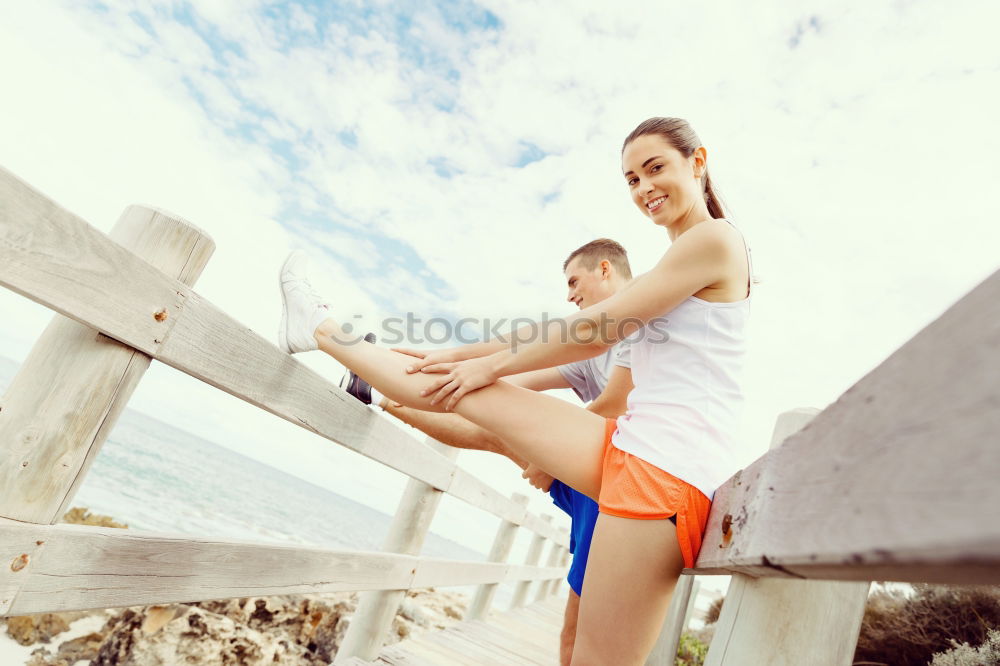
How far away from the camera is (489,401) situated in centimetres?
171

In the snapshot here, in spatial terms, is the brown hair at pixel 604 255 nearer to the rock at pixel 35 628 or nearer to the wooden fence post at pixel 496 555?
the wooden fence post at pixel 496 555

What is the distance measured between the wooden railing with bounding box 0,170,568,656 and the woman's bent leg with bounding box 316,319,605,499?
0.38 m

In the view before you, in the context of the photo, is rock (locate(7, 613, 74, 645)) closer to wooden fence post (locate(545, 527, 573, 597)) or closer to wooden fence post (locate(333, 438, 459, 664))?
wooden fence post (locate(333, 438, 459, 664))

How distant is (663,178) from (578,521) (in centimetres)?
135

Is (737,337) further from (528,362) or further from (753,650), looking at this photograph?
(753,650)

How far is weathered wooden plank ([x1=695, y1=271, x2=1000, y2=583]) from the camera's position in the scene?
368 millimetres

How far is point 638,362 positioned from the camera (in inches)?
68.5

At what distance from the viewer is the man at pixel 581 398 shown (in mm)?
2195

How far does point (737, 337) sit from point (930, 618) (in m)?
3.24

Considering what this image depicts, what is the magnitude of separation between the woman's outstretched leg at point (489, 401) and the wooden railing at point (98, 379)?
31cm

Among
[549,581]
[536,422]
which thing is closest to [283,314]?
[536,422]

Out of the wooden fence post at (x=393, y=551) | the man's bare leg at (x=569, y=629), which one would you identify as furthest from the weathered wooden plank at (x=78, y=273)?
the man's bare leg at (x=569, y=629)

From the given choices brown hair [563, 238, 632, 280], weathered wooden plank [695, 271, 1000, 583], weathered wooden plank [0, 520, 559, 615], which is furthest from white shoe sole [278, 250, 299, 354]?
brown hair [563, 238, 632, 280]

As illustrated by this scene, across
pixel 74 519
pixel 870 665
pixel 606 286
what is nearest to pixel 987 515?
pixel 606 286
